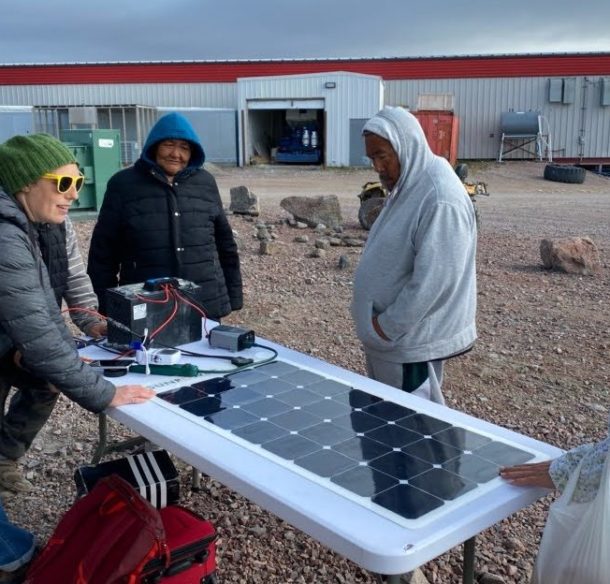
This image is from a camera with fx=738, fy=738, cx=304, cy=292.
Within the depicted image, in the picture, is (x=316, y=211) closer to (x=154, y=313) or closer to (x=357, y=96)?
(x=154, y=313)

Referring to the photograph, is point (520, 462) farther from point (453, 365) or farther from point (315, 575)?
point (453, 365)

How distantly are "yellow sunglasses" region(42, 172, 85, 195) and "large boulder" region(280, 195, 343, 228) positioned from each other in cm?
1092

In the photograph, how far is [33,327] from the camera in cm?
258

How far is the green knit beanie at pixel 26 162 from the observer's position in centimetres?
270

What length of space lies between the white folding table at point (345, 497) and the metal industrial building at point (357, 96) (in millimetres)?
26109

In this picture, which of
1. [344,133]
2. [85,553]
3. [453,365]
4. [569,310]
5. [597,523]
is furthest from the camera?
[344,133]

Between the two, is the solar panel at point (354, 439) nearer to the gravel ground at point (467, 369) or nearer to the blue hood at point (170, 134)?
the gravel ground at point (467, 369)

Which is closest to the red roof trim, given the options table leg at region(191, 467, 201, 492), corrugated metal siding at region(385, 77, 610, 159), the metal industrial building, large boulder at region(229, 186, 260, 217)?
the metal industrial building

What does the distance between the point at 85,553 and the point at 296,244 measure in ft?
31.8

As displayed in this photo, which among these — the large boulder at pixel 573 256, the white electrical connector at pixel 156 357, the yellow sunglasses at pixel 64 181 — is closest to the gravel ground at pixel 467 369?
the large boulder at pixel 573 256

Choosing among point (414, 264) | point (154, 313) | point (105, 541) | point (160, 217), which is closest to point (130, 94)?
point (160, 217)

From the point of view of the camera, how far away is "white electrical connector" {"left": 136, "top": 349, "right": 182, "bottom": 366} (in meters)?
3.00

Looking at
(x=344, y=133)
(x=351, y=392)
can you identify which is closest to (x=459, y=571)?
(x=351, y=392)

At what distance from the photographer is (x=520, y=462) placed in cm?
225
